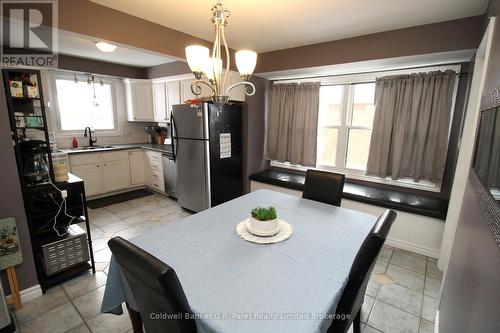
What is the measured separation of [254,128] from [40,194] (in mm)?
2704

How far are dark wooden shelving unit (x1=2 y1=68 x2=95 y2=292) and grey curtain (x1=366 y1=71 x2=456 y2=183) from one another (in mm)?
3371

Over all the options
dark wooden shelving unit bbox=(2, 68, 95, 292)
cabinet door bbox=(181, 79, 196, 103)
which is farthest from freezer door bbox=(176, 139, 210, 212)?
dark wooden shelving unit bbox=(2, 68, 95, 292)

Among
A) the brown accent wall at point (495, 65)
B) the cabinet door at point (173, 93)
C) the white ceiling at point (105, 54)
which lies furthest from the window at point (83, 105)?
the brown accent wall at point (495, 65)

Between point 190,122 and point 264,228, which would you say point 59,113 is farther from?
point 264,228

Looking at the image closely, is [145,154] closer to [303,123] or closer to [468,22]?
[303,123]

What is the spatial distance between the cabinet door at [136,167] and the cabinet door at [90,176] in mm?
552

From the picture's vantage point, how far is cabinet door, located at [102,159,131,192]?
4.11 m

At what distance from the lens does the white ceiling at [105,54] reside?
3116 mm

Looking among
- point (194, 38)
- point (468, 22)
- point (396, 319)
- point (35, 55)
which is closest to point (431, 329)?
point (396, 319)

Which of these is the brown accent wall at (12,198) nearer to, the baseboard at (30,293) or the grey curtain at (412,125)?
the baseboard at (30,293)

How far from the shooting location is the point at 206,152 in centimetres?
321

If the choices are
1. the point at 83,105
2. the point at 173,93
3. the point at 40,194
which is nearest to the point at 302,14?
the point at 40,194

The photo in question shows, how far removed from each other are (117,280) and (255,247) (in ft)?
2.61

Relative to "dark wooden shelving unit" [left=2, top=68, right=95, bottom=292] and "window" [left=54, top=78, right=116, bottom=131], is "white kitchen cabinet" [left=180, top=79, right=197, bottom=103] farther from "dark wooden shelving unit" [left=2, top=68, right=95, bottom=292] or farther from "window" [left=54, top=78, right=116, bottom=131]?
"dark wooden shelving unit" [left=2, top=68, right=95, bottom=292]
